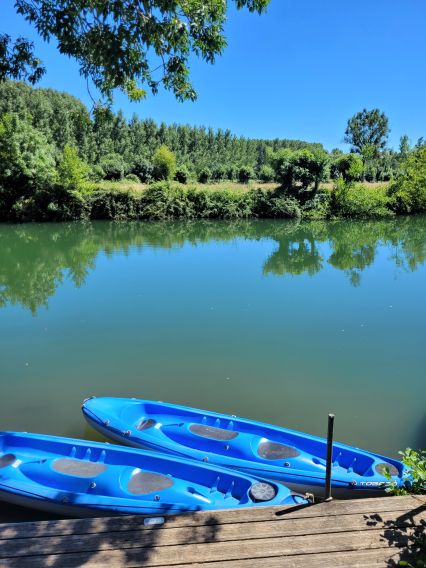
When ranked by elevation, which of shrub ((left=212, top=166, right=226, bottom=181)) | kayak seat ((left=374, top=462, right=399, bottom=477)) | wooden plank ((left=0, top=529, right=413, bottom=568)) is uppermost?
shrub ((left=212, top=166, right=226, bottom=181))

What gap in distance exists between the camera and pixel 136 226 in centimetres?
2884

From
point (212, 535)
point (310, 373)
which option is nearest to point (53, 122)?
point (310, 373)

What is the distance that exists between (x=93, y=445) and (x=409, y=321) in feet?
27.4

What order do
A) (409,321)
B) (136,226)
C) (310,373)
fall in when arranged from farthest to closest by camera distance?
(136,226) → (409,321) → (310,373)

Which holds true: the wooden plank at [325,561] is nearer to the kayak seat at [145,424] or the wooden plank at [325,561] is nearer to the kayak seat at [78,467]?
the kayak seat at [78,467]

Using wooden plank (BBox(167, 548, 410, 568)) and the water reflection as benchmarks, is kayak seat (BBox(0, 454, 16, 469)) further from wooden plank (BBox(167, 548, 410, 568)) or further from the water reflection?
the water reflection

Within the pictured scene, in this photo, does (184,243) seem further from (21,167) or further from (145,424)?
(145,424)

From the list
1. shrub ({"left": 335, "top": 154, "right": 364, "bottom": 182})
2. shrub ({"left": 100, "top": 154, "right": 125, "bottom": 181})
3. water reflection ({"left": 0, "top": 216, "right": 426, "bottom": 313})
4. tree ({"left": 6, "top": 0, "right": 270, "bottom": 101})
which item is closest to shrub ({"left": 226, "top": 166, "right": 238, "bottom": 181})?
shrub ({"left": 100, "top": 154, "right": 125, "bottom": 181})

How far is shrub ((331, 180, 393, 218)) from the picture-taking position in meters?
32.6

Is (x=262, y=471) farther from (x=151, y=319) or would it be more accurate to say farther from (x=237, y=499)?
(x=151, y=319)

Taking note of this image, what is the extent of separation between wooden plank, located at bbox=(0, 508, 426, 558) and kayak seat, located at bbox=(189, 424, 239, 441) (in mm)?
1811

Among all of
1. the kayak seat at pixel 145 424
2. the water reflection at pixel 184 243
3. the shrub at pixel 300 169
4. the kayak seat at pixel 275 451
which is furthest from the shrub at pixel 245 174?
the kayak seat at pixel 275 451

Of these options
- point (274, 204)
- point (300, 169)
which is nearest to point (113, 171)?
point (274, 204)

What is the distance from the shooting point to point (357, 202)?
32594 mm
